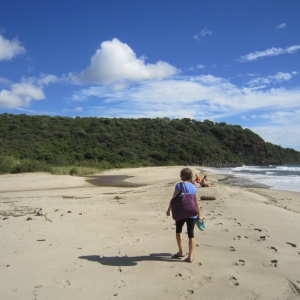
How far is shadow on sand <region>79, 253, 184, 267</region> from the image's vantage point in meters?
4.47

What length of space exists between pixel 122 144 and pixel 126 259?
163ft

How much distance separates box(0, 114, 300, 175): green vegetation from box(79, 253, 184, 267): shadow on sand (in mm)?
24164

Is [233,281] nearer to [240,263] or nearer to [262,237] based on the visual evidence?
[240,263]

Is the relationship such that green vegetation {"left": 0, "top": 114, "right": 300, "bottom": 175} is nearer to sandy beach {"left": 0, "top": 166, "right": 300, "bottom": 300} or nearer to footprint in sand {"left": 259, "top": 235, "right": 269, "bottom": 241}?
sandy beach {"left": 0, "top": 166, "right": 300, "bottom": 300}

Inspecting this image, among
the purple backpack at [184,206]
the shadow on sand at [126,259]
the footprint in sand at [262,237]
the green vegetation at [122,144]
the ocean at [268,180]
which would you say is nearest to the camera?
the shadow on sand at [126,259]

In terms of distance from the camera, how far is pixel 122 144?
5388 cm

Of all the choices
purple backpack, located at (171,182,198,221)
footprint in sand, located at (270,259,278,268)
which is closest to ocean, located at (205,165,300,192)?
footprint in sand, located at (270,259,278,268)

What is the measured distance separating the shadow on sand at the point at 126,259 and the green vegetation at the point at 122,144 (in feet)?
79.3

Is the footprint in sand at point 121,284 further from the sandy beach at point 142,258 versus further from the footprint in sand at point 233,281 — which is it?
the footprint in sand at point 233,281

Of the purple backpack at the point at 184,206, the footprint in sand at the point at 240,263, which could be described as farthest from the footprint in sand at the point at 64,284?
the footprint in sand at the point at 240,263

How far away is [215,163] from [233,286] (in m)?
52.5

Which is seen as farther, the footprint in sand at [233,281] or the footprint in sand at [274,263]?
the footprint in sand at [274,263]

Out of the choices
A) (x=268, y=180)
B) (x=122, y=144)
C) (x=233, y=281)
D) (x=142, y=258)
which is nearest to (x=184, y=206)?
(x=142, y=258)

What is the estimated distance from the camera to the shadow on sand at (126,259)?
14.7 feet
